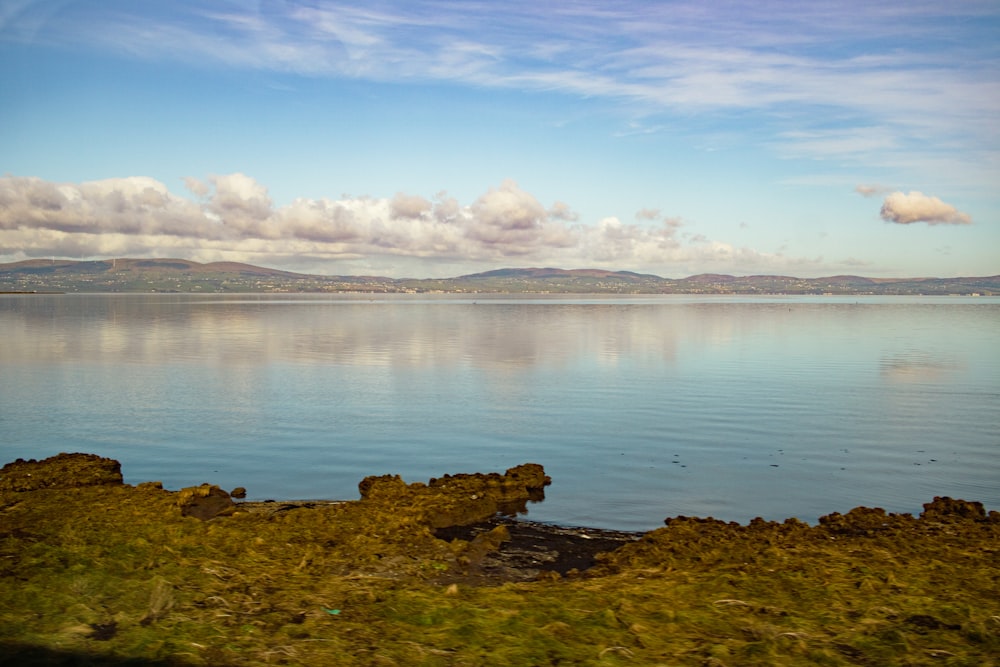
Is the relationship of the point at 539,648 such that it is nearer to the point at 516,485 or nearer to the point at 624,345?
the point at 516,485

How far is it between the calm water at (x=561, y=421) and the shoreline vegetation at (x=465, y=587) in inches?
129

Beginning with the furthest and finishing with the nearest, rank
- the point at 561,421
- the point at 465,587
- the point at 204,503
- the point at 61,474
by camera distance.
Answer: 1. the point at 561,421
2. the point at 61,474
3. the point at 204,503
4. the point at 465,587

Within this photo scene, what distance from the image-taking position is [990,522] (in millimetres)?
13750

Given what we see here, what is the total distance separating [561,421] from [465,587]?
1728 cm

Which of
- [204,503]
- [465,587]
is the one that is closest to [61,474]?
[204,503]

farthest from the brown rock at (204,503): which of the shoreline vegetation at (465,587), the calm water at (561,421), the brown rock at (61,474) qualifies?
the brown rock at (61,474)

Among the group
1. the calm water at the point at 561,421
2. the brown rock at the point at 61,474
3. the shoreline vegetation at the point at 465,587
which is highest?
the shoreline vegetation at the point at 465,587

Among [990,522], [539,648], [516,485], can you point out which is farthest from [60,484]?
[990,522]

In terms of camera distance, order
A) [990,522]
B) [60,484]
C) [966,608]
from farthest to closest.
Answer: [60,484] < [990,522] < [966,608]

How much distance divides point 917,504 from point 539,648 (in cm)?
1251

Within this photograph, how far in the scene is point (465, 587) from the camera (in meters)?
10.3

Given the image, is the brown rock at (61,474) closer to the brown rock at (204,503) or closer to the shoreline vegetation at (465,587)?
the shoreline vegetation at (465,587)

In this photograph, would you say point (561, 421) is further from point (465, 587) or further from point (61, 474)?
point (465, 587)

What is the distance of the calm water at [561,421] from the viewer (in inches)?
737
